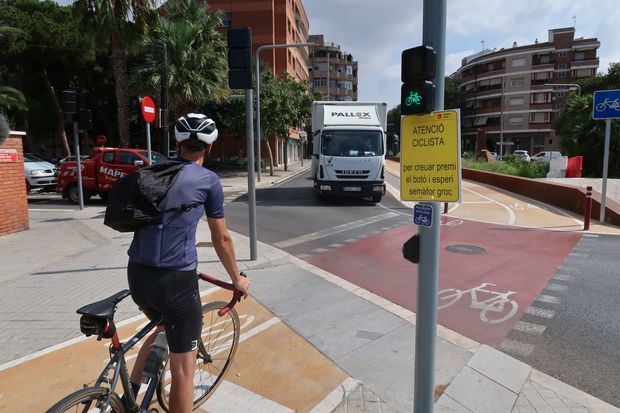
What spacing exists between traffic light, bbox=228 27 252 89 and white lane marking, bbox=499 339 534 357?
15.1ft

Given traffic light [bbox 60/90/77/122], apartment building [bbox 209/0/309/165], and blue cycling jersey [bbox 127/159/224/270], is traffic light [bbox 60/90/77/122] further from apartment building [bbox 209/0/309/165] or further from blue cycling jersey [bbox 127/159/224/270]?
apartment building [bbox 209/0/309/165]

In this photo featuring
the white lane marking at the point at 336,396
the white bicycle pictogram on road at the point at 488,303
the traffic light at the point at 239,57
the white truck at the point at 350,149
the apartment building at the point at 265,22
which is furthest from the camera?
the apartment building at the point at 265,22

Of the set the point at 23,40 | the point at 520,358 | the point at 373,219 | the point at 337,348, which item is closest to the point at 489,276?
the point at 520,358

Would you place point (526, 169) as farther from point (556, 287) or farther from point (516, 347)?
point (516, 347)

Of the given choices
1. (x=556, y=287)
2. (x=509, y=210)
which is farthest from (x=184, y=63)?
(x=556, y=287)

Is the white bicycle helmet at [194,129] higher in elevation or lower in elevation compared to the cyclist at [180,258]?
higher

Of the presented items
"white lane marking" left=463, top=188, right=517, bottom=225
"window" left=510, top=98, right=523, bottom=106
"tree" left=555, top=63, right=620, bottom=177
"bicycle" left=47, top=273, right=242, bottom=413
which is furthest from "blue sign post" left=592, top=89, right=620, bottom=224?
"window" left=510, top=98, right=523, bottom=106

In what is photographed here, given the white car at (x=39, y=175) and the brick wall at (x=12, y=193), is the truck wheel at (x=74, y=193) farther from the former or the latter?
the brick wall at (x=12, y=193)

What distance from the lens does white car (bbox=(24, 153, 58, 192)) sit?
1703cm

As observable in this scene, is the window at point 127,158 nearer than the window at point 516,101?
Yes

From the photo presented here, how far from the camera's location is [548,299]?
555 centimetres

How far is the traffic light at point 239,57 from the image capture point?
6.30 meters

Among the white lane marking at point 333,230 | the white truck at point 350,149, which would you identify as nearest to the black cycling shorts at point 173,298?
the white lane marking at point 333,230

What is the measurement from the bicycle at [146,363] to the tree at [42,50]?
32.3 metres
